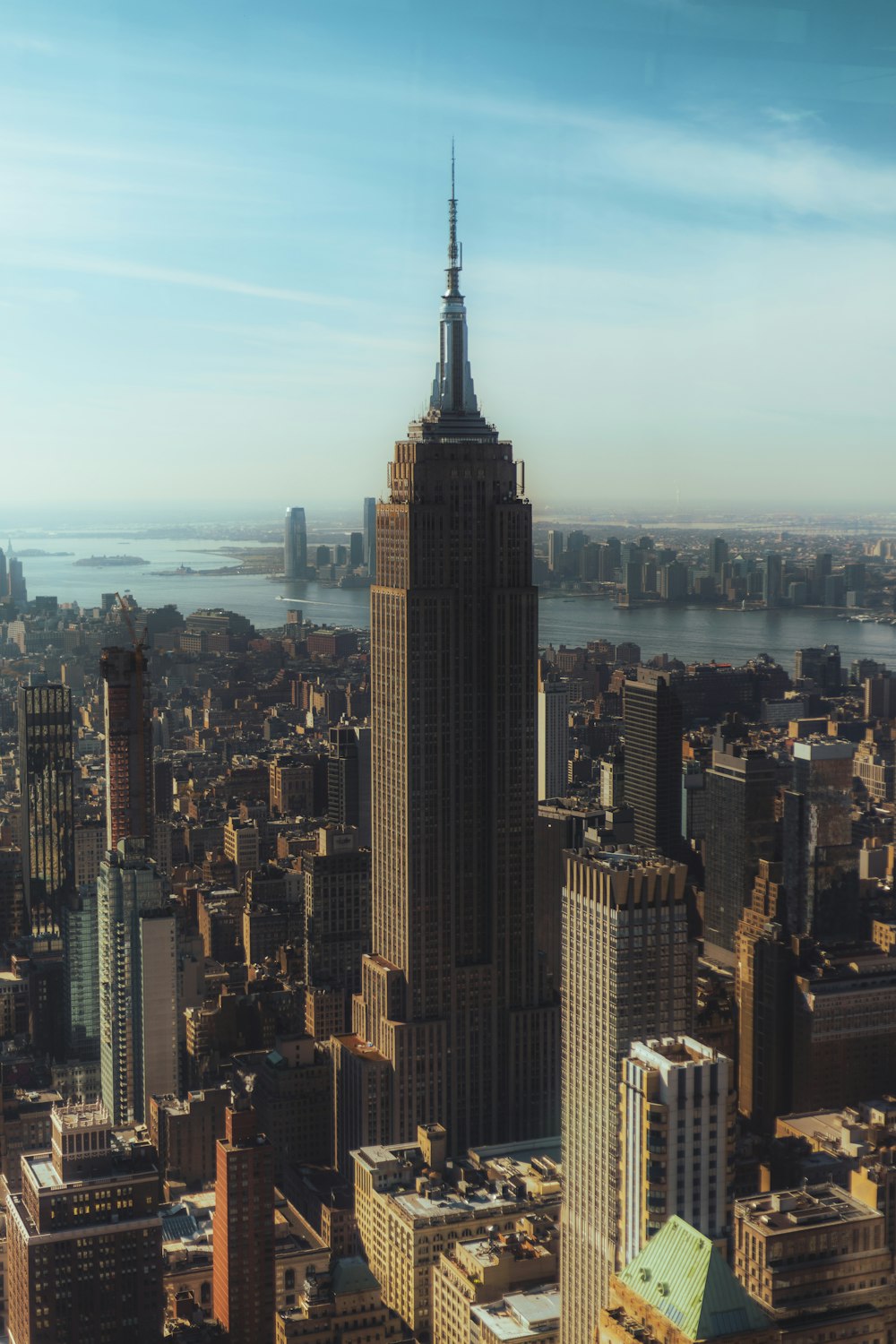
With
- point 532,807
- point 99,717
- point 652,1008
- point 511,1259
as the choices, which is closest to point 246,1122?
point 511,1259

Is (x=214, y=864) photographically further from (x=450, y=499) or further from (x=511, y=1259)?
(x=511, y=1259)

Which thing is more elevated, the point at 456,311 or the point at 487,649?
the point at 456,311

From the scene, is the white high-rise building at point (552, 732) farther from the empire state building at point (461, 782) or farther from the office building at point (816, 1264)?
the office building at point (816, 1264)

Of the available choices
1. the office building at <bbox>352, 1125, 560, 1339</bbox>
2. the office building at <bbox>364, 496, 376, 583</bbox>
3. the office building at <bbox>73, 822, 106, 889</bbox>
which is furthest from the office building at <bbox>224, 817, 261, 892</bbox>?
the office building at <bbox>352, 1125, 560, 1339</bbox>

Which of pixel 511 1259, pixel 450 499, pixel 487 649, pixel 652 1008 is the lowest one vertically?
pixel 511 1259

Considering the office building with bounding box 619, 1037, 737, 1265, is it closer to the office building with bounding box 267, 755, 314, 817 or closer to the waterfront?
the waterfront

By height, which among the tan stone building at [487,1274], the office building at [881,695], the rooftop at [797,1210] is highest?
the office building at [881,695]

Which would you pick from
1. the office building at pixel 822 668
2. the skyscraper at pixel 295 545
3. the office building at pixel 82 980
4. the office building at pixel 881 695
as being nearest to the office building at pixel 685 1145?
the office building at pixel 822 668
